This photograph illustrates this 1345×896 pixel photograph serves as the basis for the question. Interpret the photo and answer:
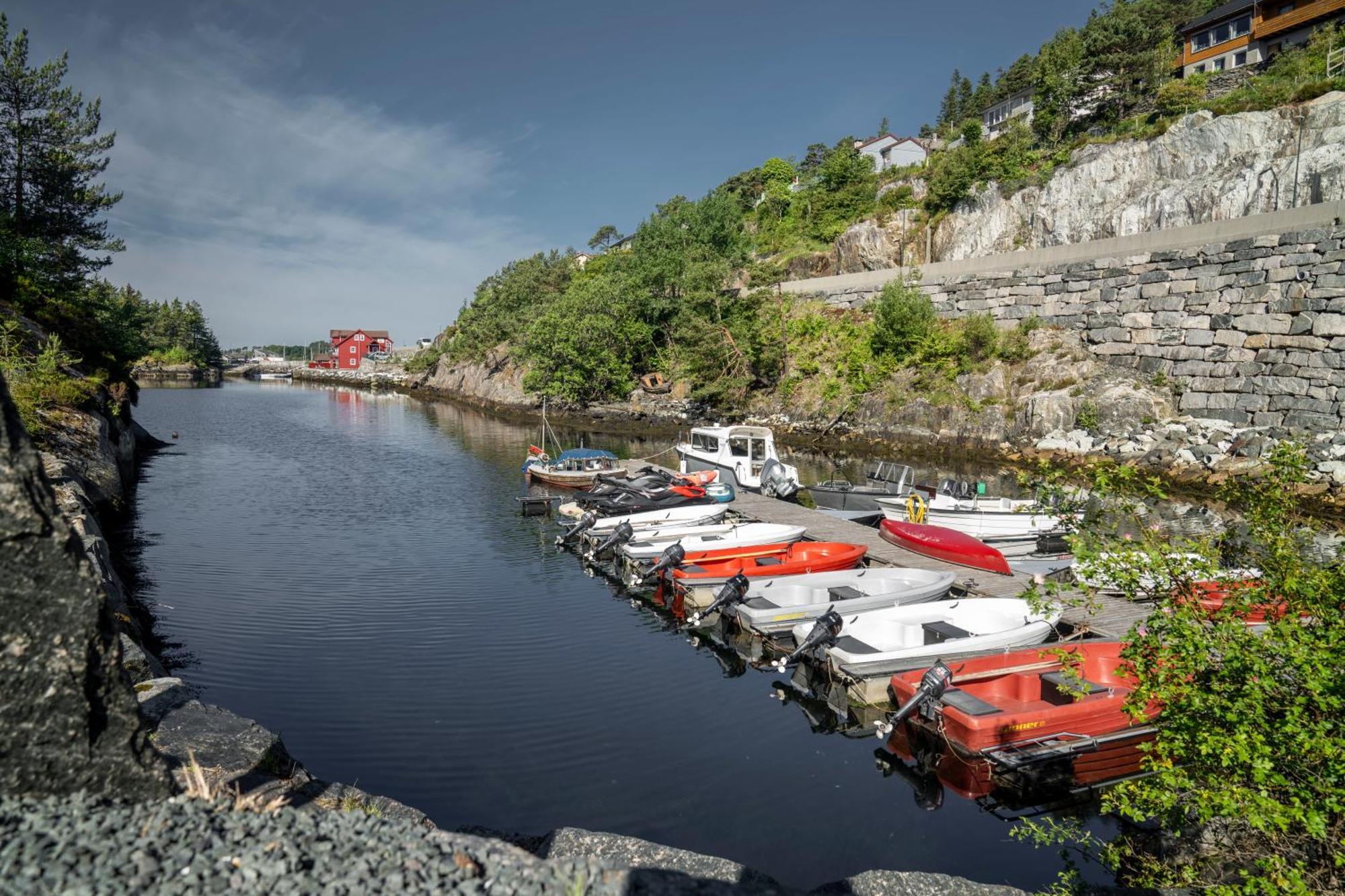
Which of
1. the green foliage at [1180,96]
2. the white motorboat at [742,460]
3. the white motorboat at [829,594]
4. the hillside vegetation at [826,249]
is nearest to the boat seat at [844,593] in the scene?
the white motorboat at [829,594]

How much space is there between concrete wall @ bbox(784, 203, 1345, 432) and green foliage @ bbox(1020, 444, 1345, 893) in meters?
31.3

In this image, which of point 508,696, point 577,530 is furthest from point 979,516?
point 508,696

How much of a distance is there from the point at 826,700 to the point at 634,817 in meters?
4.62

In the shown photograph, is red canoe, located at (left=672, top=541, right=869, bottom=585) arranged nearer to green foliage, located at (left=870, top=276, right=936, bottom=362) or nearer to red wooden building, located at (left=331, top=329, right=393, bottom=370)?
green foliage, located at (left=870, top=276, right=936, bottom=362)

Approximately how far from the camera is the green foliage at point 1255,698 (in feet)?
→ 15.2

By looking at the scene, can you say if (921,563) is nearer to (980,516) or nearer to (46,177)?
(980,516)

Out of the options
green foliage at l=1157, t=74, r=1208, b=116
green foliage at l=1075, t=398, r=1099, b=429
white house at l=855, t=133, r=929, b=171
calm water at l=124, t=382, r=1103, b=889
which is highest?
white house at l=855, t=133, r=929, b=171

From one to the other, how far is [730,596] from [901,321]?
37.5 m

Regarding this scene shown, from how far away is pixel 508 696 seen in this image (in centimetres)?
1326

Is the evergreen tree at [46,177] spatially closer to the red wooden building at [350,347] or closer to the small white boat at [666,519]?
the small white boat at [666,519]

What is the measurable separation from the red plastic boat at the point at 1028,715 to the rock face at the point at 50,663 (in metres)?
9.26

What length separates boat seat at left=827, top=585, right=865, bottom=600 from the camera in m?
15.7

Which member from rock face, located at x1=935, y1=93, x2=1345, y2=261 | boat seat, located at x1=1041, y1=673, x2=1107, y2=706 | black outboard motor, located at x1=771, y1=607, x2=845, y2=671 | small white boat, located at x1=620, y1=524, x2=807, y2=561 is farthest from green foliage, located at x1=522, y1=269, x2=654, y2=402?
boat seat, located at x1=1041, y1=673, x2=1107, y2=706

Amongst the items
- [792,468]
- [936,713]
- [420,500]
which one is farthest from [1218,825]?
[420,500]
